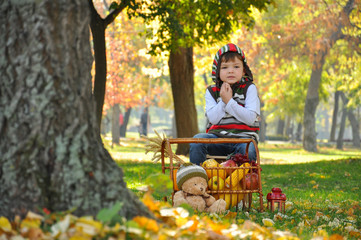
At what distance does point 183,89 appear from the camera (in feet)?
45.3

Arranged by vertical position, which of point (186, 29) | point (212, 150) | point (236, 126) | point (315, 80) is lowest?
point (212, 150)

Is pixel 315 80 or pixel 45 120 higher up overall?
pixel 315 80

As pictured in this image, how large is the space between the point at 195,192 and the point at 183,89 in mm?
9786

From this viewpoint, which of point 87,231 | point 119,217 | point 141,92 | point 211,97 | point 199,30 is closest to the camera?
point 87,231

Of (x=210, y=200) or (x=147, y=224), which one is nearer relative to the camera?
(x=147, y=224)

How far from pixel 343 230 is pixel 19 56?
2.89 m

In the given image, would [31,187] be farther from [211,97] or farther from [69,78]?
[211,97]

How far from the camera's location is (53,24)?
2566mm

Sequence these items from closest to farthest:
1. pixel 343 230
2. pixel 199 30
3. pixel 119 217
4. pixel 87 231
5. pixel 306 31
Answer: pixel 87 231
pixel 119 217
pixel 343 230
pixel 199 30
pixel 306 31

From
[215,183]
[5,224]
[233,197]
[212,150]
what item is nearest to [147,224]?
[5,224]

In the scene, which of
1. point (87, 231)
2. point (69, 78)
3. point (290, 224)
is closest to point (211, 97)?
point (290, 224)

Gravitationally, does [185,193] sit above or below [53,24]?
below

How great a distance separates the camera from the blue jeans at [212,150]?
4988 mm

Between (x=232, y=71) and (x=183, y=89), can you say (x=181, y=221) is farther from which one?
(x=183, y=89)
